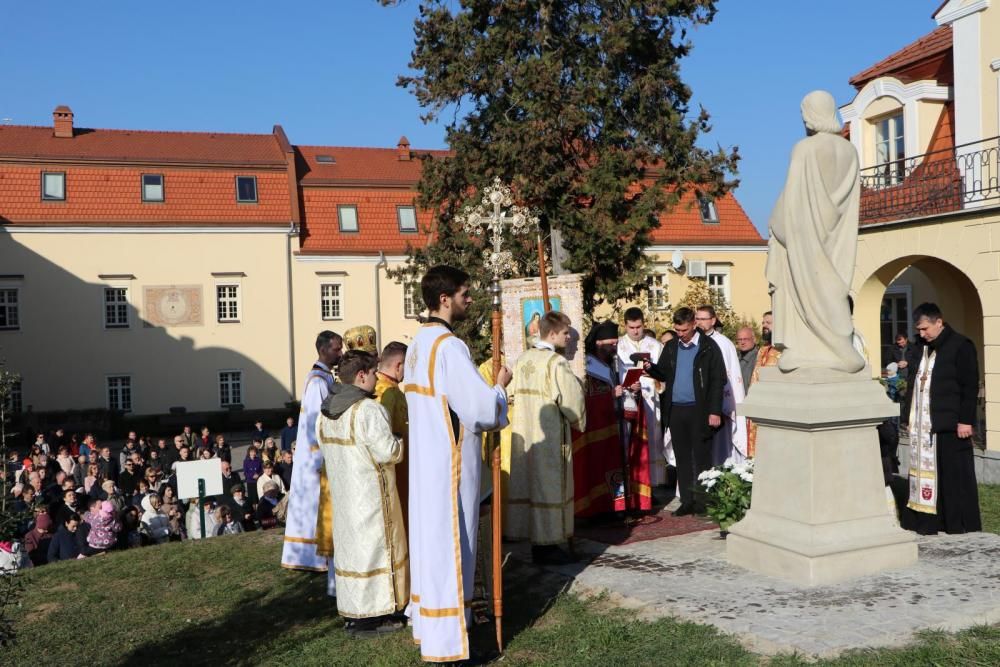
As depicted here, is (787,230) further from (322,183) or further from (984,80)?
(322,183)

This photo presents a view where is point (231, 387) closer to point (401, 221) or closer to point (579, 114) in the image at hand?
point (401, 221)

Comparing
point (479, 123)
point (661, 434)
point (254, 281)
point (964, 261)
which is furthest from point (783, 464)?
point (254, 281)

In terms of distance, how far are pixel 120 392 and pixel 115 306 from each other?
2.89m

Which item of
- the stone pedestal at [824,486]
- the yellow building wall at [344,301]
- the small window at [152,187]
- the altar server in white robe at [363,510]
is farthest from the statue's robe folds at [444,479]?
the small window at [152,187]

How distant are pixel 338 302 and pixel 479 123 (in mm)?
16343

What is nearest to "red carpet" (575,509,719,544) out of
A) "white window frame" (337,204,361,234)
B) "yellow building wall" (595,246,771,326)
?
"white window frame" (337,204,361,234)

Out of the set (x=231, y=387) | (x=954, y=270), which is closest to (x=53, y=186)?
(x=231, y=387)

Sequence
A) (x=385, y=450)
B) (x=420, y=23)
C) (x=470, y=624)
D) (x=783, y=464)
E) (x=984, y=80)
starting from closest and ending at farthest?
1. (x=470, y=624)
2. (x=385, y=450)
3. (x=783, y=464)
4. (x=984, y=80)
5. (x=420, y=23)

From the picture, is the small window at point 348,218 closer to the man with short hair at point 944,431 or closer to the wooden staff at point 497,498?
the man with short hair at point 944,431

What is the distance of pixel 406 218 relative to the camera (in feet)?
120

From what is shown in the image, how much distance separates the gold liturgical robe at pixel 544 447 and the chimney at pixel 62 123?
107 ft

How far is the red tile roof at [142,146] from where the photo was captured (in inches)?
1328

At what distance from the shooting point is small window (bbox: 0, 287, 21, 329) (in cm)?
3150

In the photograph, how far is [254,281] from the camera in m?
33.8
